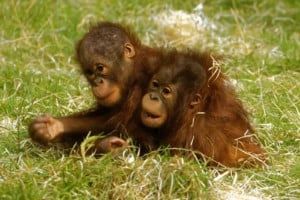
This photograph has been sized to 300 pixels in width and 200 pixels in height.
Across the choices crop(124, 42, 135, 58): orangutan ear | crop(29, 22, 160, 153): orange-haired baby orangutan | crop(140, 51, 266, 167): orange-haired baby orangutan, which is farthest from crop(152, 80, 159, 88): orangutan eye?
crop(124, 42, 135, 58): orangutan ear

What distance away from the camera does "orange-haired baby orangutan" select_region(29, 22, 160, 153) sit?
4.59 metres

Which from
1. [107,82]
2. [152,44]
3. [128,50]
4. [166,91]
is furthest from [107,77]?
[152,44]

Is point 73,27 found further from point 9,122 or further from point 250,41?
point 9,122

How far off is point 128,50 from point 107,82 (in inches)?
7.5

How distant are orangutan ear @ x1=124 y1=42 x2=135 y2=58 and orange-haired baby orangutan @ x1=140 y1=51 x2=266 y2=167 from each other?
8.0 inches

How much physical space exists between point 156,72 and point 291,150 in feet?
2.74

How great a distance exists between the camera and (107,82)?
183 inches

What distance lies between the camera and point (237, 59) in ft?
20.9

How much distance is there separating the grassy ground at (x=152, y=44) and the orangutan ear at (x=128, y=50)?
1.75ft

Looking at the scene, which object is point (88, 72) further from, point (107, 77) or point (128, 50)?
point (128, 50)

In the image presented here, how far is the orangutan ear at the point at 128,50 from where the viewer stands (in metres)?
4.71

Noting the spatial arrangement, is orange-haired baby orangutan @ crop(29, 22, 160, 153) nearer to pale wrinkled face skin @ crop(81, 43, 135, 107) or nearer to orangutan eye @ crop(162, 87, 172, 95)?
A: pale wrinkled face skin @ crop(81, 43, 135, 107)

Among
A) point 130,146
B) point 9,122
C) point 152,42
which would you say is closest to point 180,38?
point 152,42

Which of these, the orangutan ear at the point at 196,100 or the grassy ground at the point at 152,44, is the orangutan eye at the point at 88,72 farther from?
the orangutan ear at the point at 196,100
